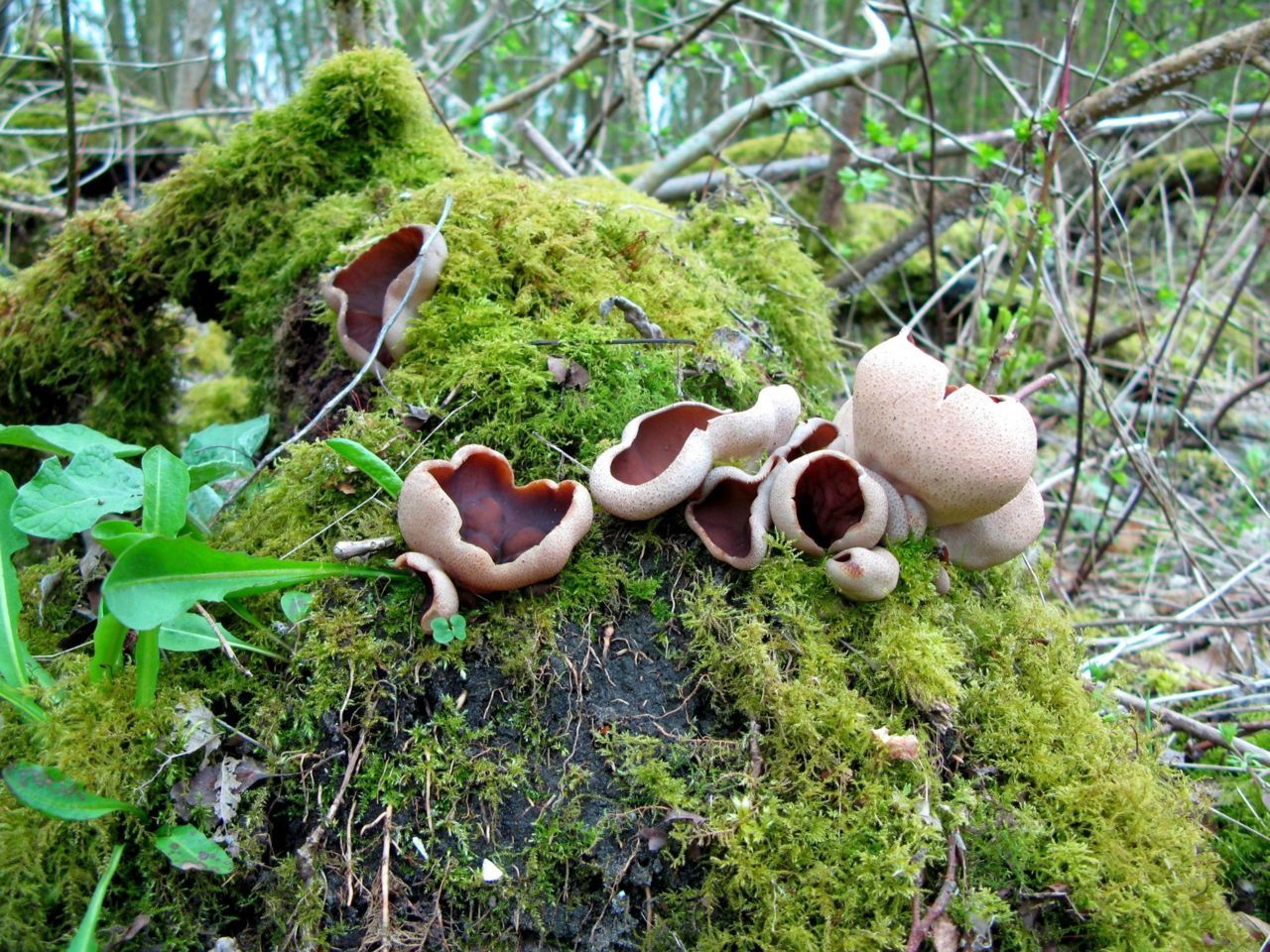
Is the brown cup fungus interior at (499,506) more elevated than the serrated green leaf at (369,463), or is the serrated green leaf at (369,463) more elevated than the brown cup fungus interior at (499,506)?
the serrated green leaf at (369,463)

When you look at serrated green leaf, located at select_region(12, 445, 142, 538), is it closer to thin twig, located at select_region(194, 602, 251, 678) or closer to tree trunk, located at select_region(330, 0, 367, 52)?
thin twig, located at select_region(194, 602, 251, 678)

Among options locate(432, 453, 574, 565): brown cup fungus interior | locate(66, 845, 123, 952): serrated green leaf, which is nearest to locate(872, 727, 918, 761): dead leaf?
locate(432, 453, 574, 565): brown cup fungus interior

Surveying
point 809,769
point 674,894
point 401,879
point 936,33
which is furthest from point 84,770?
point 936,33

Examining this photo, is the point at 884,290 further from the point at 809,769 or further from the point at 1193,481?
the point at 809,769

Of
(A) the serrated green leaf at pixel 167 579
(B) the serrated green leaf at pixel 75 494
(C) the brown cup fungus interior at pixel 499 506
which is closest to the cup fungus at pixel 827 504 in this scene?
(C) the brown cup fungus interior at pixel 499 506

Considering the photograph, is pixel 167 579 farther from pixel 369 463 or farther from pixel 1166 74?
pixel 1166 74

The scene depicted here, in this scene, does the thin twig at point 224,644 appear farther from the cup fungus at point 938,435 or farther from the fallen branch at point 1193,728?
the fallen branch at point 1193,728
